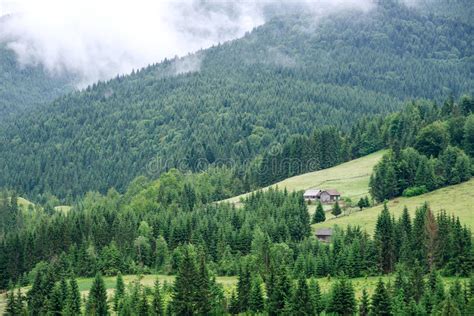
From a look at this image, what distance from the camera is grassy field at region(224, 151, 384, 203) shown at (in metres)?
170

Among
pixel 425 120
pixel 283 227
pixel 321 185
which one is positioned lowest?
pixel 283 227

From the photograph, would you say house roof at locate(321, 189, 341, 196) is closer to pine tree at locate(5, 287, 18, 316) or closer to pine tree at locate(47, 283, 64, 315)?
pine tree at locate(47, 283, 64, 315)

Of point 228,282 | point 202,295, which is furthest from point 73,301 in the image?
point 228,282

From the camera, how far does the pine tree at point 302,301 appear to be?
88938 mm

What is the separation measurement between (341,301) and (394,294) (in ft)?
20.1

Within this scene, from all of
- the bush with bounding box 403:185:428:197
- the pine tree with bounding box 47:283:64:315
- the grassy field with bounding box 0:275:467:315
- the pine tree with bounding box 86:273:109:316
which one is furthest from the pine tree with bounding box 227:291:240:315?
the bush with bounding box 403:185:428:197

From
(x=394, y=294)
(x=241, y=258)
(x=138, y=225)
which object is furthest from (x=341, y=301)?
(x=138, y=225)

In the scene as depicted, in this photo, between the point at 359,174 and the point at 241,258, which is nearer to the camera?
the point at 241,258

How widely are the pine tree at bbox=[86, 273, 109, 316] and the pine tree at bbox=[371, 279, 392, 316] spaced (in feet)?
107

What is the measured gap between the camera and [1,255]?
13725 centimetres

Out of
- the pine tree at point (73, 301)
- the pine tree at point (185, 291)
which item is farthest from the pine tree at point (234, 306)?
the pine tree at point (73, 301)

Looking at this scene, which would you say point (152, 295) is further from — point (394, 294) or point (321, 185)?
point (321, 185)

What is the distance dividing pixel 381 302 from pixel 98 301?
3455 cm

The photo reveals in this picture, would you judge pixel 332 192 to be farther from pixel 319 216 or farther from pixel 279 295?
pixel 279 295
